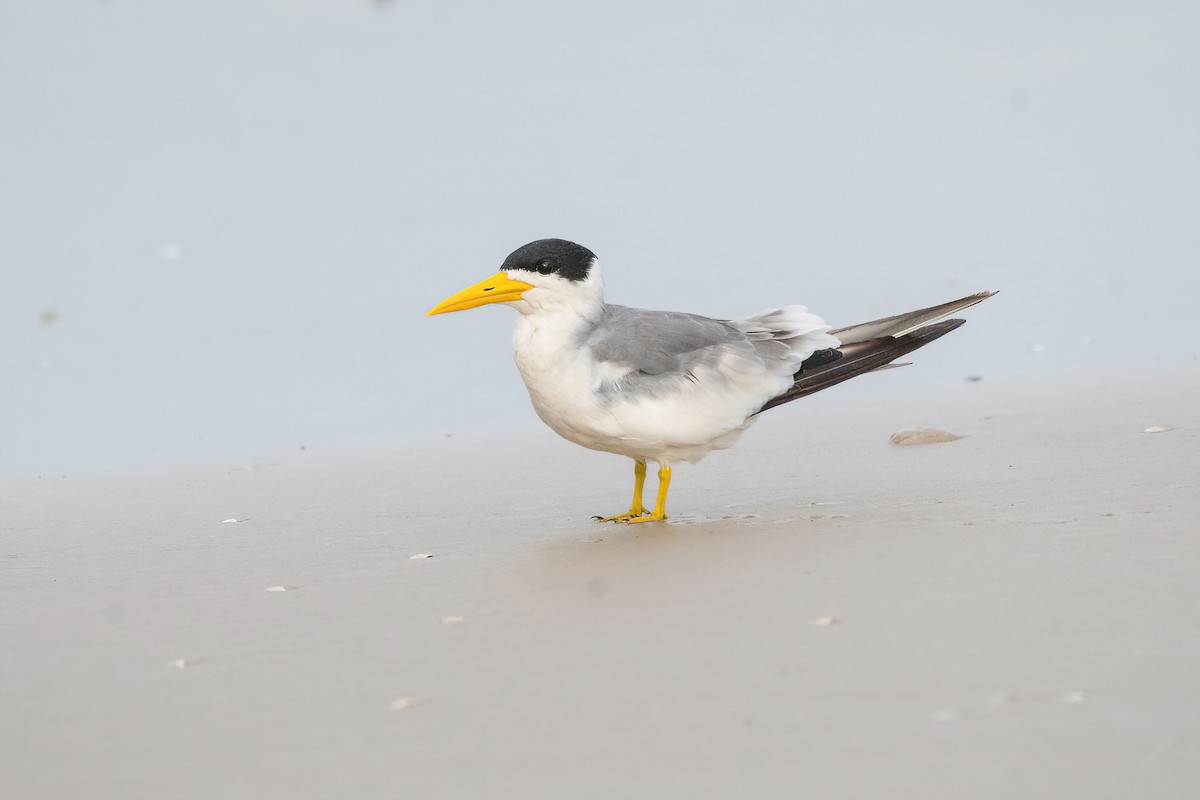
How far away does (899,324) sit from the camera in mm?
4895

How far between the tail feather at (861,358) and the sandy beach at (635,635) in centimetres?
35

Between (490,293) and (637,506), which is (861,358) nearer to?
(637,506)

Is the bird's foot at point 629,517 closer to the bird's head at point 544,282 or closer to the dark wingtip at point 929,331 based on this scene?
the bird's head at point 544,282

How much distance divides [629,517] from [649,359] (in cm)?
52

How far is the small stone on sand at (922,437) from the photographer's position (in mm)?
5539

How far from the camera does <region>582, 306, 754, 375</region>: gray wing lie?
4594mm

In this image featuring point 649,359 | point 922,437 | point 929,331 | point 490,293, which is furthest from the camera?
point 922,437

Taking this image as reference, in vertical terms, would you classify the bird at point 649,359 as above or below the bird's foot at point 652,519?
above

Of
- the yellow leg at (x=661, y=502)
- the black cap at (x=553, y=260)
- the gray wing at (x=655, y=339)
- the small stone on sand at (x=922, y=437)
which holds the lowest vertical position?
the yellow leg at (x=661, y=502)

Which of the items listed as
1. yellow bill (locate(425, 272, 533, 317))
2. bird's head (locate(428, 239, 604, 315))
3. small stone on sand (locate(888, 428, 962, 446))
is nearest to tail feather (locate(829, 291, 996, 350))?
small stone on sand (locate(888, 428, 962, 446))

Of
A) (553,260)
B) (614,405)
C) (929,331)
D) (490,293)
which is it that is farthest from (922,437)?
(490,293)

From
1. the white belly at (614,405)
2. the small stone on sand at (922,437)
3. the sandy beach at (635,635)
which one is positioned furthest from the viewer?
the small stone on sand at (922,437)

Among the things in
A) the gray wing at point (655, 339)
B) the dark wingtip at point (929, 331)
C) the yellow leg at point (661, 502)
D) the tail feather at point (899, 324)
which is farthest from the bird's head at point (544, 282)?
the dark wingtip at point (929, 331)

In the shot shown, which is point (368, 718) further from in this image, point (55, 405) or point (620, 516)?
point (55, 405)
